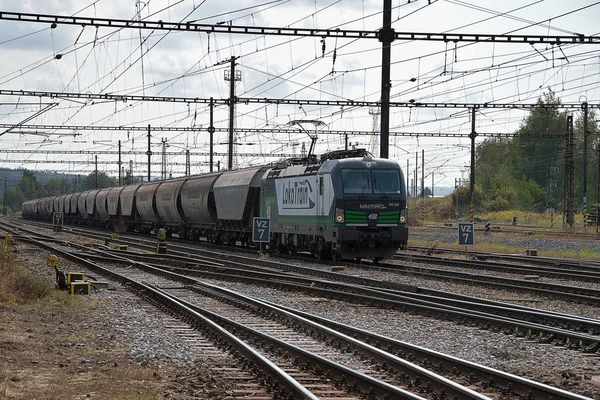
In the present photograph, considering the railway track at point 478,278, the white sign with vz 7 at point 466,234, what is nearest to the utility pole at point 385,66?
the white sign with vz 7 at point 466,234

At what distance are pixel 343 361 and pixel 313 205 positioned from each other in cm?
1611

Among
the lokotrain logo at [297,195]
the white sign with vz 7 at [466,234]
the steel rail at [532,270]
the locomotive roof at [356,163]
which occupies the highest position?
the locomotive roof at [356,163]

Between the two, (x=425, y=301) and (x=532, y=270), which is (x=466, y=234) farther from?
(x=425, y=301)

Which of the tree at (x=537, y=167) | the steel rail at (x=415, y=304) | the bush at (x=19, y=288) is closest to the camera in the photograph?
the steel rail at (x=415, y=304)

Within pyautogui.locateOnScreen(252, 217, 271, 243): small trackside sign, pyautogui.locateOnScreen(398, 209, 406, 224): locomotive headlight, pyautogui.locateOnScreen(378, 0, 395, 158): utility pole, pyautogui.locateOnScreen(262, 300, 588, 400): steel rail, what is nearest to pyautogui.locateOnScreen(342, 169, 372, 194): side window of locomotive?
pyautogui.locateOnScreen(398, 209, 406, 224): locomotive headlight

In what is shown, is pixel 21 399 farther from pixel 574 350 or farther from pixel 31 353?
Answer: pixel 574 350

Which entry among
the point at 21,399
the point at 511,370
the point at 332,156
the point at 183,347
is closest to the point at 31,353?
the point at 183,347

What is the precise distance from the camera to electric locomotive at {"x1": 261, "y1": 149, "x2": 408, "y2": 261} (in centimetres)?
2394

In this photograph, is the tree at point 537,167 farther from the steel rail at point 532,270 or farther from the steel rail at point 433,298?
the steel rail at point 433,298

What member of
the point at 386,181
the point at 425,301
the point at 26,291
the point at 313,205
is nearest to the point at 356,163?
the point at 386,181

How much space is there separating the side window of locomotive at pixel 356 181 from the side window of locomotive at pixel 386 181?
0.29 m

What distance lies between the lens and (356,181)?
24203mm

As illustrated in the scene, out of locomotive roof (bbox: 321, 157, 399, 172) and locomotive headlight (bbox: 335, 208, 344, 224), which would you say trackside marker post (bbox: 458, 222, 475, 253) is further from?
locomotive headlight (bbox: 335, 208, 344, 224)

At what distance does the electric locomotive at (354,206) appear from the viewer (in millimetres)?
23938
